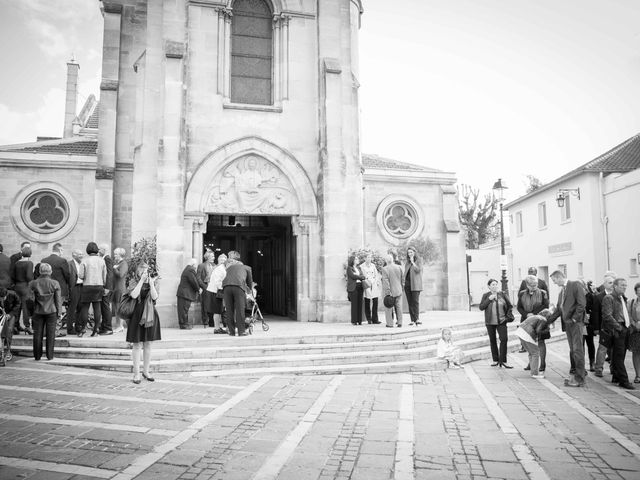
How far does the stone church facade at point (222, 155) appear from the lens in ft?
47.9

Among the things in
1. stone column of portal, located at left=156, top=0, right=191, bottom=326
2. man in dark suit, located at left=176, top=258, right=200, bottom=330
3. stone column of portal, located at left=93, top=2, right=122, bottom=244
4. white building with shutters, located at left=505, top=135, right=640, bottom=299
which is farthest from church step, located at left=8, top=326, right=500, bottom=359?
white building with shutters, located at left=505, top=135, right=640, bottom=299

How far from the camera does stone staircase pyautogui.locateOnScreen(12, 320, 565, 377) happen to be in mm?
9398

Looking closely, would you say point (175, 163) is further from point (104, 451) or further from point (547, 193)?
point (547, 193)

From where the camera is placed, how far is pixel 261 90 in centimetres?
1616

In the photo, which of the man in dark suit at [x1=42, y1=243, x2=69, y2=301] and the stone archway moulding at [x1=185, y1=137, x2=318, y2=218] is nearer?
the man in dark suit at [x1=42, y1=243, x2=69, y2=301]

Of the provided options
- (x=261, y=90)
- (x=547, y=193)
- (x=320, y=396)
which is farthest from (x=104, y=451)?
(x=547, y=193)

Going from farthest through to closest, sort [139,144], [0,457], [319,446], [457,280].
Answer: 1. [457,280]
2. [139,144]
3. [319,446]
4. [0,457]

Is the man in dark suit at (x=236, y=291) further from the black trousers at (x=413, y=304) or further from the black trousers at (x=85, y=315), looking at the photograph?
the black trousers at (x=413, y=304)

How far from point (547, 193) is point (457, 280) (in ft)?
40.5

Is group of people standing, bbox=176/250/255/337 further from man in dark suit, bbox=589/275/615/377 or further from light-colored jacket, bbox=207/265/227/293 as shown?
man in dark suit, bbox=589/275/615/377

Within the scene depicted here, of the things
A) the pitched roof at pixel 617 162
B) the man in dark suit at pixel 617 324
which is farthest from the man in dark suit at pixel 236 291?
the pitched roof at pixel 617 162

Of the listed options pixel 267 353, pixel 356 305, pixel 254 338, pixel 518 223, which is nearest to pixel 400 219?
pixel 356 305

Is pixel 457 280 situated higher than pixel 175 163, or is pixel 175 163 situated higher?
pixel 175 163

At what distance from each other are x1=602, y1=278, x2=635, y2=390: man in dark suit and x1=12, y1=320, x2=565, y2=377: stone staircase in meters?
2.94
